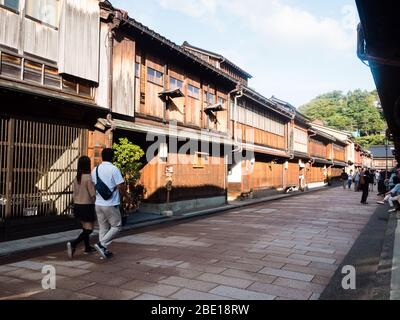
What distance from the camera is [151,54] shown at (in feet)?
44.7

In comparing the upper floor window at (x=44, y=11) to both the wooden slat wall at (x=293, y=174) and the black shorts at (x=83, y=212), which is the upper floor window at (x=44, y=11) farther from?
the wooden slat wall at (x=293, y=174)

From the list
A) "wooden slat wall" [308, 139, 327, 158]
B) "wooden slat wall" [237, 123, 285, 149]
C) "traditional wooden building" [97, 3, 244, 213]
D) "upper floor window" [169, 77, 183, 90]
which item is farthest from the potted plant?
"wooden slat wall" [308, 139, 327, 158]

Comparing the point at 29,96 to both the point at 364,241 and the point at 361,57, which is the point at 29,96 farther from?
the point at 364,241

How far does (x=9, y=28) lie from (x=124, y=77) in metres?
4.00

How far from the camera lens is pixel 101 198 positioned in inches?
249

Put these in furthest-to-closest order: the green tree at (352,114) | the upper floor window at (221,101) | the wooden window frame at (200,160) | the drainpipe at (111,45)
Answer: the green tree at (352,114), the upper floor window at (221,101), the wooden window frame at (200,160), the drainpipe at (111,45)

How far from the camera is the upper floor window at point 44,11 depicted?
29.8 feet

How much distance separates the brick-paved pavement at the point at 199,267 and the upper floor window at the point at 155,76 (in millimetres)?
6524

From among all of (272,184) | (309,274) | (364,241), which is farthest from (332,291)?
(272,184)

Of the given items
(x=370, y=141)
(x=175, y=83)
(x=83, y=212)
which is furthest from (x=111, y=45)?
(x=370, y=141)

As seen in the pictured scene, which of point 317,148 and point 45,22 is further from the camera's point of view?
point 317,148

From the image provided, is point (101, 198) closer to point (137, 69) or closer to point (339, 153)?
point (137, 69)

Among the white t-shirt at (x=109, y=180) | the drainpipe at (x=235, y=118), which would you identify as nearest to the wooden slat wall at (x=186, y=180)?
the drainpipe at (x=235, y=118)
